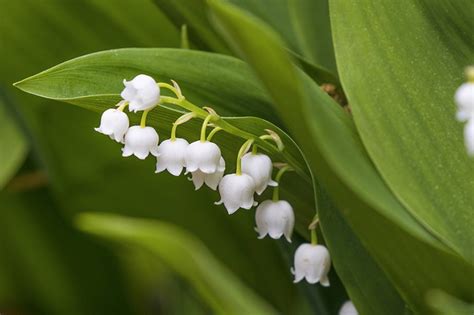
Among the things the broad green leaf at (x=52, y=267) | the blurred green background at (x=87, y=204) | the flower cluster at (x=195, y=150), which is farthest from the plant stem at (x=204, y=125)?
the broad green leaf at (x=52, y=267)

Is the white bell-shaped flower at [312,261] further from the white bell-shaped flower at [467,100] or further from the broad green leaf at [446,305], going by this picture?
the white bell-shaped flower at [467,100]

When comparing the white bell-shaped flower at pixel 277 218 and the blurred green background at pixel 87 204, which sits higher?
the blurred green background at pixel 87 204

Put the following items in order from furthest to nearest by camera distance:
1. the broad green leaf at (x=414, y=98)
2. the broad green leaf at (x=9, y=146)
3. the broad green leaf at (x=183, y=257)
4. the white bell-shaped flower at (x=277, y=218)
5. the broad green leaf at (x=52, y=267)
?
the broad green leaf at (x=52, y=267) → the broad green leaf at (x=9, y=146) → the white bell-shaped flower at (x=277, y=218) → the broad green leaf at (x=414, y=98) → the broad green leaf at (x=183, y=257)

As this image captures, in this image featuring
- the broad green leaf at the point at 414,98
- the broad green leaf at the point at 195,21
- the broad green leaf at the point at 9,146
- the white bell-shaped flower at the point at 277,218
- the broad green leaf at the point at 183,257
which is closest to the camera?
the broad green leaf at the point at 183,257

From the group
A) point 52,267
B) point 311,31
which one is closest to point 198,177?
point 311,31

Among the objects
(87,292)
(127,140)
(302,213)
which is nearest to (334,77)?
(302,213)

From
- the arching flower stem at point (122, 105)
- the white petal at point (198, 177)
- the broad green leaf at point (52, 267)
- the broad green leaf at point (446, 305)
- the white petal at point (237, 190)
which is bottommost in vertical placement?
the broad green leaf at point (446, 305)

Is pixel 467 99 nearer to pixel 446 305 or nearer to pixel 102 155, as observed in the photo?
pixel 446 305
